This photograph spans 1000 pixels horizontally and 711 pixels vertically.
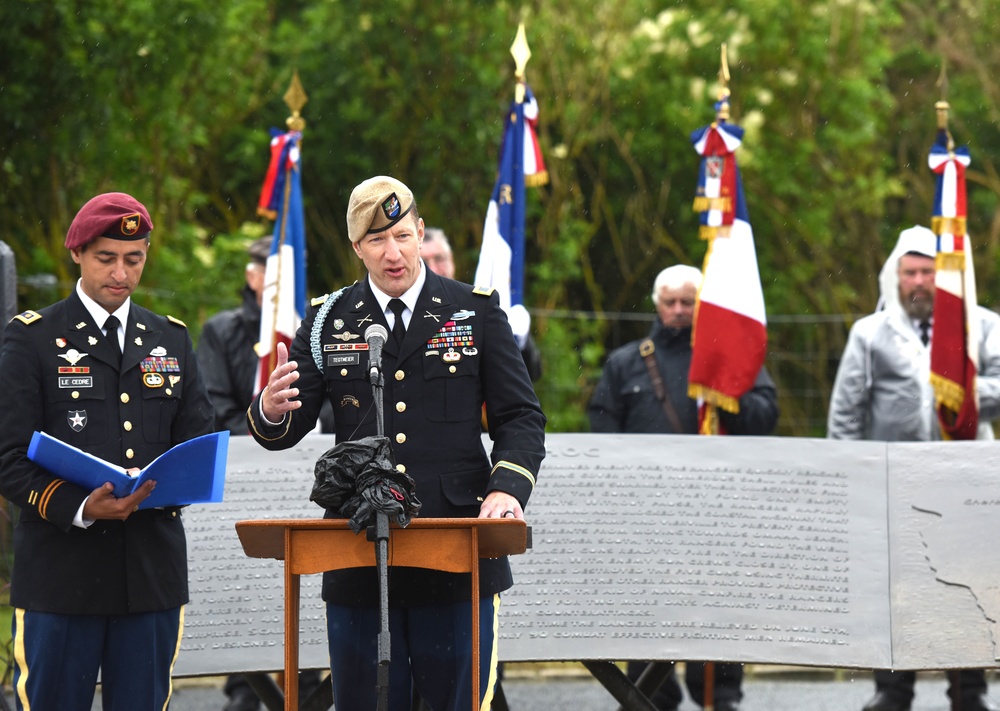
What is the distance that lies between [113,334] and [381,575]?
1.32 metres

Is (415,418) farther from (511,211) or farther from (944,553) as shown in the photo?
(511,211)

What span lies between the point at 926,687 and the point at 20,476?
5.47 meters

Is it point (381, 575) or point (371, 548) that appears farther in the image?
point (371, 548)

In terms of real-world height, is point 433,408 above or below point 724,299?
below

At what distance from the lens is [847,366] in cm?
704

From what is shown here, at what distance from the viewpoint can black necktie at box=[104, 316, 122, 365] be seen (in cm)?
425

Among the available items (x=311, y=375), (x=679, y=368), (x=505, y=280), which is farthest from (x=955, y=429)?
(x=311, y=375)

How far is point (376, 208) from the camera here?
397 centimetres

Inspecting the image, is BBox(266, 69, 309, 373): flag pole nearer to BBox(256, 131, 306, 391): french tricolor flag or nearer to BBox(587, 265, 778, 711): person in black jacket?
BBox(256, 131, 306, 391): french tricolor flag

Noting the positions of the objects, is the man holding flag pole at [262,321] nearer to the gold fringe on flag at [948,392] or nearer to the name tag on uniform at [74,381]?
the name tag on uniform at [74,381]

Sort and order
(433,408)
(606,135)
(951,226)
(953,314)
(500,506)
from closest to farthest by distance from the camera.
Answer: (500,506) < (433,408) < (953,314) < (951,226) < (606,135)

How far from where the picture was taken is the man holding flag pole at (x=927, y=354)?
6.79 meters

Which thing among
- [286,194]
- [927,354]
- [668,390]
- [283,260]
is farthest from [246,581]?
[927,354]

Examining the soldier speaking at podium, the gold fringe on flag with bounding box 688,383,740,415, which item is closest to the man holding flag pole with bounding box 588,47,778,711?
the gold fringe on flag with bounding box 688,383,740,415
